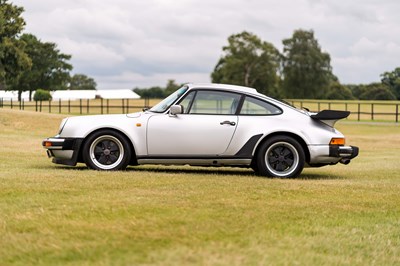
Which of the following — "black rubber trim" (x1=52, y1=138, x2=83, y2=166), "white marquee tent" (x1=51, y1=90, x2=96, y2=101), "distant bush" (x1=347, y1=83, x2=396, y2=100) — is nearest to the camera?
"black rubber trim" (x1=52, y1=138, x2=83, y2=166)

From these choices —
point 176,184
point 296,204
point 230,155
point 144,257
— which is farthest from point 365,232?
point 230,155

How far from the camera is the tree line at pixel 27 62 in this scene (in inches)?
2325

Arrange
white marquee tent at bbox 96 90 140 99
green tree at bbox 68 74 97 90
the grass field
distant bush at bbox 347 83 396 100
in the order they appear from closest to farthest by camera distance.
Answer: the grass field, distant bush at bbox 347 83 396 100, white marquee tent at bbox 96 90 140 99, green tree at bbox 68 74 97 90

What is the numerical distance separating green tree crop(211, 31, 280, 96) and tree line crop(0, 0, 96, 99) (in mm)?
30102

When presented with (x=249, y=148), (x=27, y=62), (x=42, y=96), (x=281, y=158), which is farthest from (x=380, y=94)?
(x=249, y=148)

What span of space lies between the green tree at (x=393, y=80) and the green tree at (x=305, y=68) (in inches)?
1117

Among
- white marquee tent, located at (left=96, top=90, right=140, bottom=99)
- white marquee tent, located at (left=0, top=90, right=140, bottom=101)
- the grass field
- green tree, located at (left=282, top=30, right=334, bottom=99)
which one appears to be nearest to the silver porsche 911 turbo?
the grass field

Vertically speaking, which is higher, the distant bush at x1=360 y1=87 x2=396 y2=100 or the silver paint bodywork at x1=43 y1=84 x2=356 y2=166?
the distant bush at x1=360 y1=87 x2=396 y2=100

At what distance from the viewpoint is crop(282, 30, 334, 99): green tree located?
117500 millimetres

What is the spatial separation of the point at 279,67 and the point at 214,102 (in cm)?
10747

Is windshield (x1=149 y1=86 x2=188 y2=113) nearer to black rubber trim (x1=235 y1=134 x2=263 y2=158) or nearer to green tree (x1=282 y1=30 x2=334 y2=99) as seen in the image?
black rubber trim (x1=235 y1=134 x2=263 y2=158)

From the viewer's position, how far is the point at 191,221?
5.86 meters

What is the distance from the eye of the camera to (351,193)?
8.29 meters

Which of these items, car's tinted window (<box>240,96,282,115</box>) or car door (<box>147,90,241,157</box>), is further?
car's tinted window (<box>240,96,282,115</box>)
